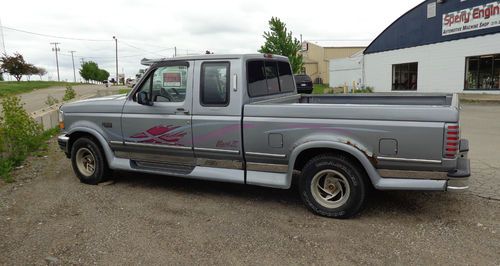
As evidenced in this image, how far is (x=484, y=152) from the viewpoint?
7520 mm

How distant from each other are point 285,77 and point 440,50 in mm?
19227

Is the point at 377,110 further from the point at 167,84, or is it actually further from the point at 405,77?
the point at 405,77

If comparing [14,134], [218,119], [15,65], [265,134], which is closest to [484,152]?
[265,134]

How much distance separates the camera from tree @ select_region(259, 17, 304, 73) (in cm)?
2561

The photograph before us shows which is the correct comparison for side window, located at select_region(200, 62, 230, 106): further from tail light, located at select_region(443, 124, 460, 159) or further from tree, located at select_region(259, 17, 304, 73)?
tree, located at select_region(259, 17, 304, 73)

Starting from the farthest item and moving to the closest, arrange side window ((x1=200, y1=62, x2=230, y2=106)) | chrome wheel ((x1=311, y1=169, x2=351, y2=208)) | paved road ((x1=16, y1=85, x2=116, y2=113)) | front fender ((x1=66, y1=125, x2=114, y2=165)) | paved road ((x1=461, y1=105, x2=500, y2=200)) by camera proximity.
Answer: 1. paved road ((x1=16, y1=85, x2=116, y2=113))
2. front fender ((x1=66, y1=125, x2=114, y2=165))
3. paved road ((x1=461, y1=105, x2=500, y2=200))
4. side window ((x1=200, y1=62, x2=230, y2=106))
5. chrome wheel ((x1=311, y1=169, x2=351, y2=208))

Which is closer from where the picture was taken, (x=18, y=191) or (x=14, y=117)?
Answer: (x=18, y=191)

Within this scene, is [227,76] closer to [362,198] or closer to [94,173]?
[362,198]

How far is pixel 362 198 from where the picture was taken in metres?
4.27

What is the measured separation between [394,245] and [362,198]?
2.11 ft

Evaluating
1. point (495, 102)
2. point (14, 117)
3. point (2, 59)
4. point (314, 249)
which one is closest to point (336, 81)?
point (495, 102)

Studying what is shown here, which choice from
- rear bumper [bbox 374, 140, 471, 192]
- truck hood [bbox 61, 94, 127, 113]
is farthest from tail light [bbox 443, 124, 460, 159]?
truck hood [bbox 61, 94, 127, 113]

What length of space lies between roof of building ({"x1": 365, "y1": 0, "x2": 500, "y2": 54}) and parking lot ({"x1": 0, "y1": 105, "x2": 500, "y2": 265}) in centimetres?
1728

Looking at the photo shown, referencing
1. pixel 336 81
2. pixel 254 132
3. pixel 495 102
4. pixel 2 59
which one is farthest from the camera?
pixel 2 59
